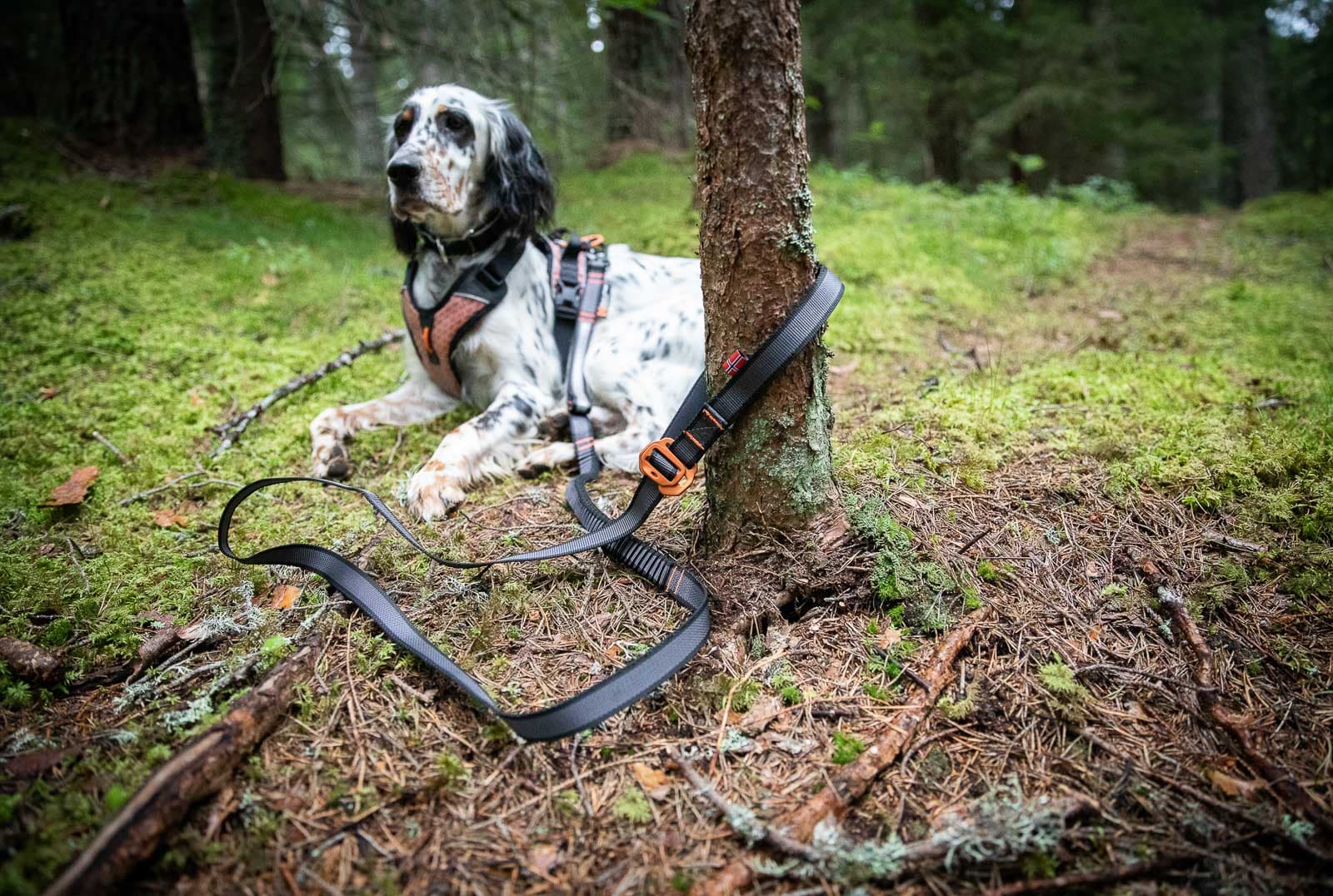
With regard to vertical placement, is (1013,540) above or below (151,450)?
above

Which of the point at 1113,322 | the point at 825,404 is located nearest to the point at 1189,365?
the point at 1113,322

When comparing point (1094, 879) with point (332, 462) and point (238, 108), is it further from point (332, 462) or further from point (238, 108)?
point (238, 108)

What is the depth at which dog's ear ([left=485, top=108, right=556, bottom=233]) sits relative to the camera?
10.7 ft

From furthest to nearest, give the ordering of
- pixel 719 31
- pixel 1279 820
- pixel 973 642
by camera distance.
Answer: pixel 973 642 < pixel 719 31 < pixel 1279 820

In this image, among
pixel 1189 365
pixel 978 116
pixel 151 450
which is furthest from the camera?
pixel 978 116

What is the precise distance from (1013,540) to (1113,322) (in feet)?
9.87

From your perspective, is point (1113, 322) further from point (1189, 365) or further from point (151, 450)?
point (151, 450)

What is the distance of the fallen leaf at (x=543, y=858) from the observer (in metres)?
1.33

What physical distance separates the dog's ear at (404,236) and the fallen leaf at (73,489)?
5.10ft

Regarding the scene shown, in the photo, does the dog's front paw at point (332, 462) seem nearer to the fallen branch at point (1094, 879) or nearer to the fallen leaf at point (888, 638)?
the fallen leaf at point (888, 638)

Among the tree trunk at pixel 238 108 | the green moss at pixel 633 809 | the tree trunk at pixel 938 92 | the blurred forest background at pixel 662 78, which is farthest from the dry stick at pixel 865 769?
the tree trunk at pixel 938 92

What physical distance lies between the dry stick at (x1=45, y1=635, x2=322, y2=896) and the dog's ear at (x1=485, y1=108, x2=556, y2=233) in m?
2.27

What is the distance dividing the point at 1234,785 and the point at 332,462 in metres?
2.98

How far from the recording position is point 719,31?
5.36ft
